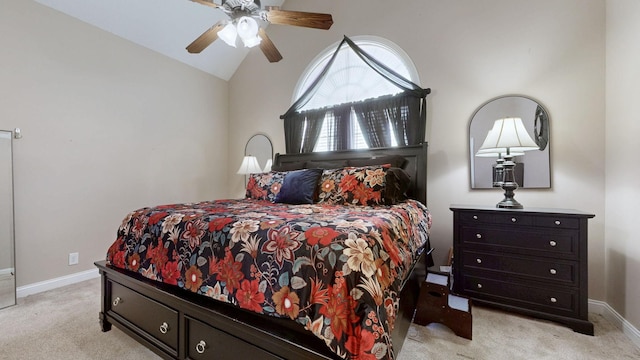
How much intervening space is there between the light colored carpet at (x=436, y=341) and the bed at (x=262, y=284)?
0.53ft

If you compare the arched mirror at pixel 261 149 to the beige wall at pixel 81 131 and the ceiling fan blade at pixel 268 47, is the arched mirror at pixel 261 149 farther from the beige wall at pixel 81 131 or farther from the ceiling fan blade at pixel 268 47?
the ceiling fan blade at pixel 268 47

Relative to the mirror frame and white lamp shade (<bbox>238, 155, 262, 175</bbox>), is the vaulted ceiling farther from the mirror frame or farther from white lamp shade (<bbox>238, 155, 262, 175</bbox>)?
white lamp shade (<bbox>238, 155, 262, 175</bbox>)

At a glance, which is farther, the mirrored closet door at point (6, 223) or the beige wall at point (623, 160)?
the mirrored closet door at point (6, 223)

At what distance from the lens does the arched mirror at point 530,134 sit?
2.36m

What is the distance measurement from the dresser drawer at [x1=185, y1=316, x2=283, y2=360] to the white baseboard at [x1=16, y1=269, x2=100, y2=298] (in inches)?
93.3

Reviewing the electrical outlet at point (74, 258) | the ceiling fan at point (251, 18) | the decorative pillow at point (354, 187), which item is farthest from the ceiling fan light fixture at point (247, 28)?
the electrical outlet at point (74, 258)

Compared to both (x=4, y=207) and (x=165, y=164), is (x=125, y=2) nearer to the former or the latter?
(x=165, y=164)

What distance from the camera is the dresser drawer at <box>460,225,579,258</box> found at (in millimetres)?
1912

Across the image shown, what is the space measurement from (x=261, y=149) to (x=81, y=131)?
211cm

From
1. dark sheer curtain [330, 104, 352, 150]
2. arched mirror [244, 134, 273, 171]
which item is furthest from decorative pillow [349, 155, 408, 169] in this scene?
arched mirror [244, 134, 273, 171]

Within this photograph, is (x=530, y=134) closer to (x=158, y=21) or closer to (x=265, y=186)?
(x=265, y=186)

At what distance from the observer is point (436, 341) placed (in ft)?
5.77

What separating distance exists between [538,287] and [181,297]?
2484mm

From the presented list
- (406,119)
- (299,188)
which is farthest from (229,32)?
(406,119)
